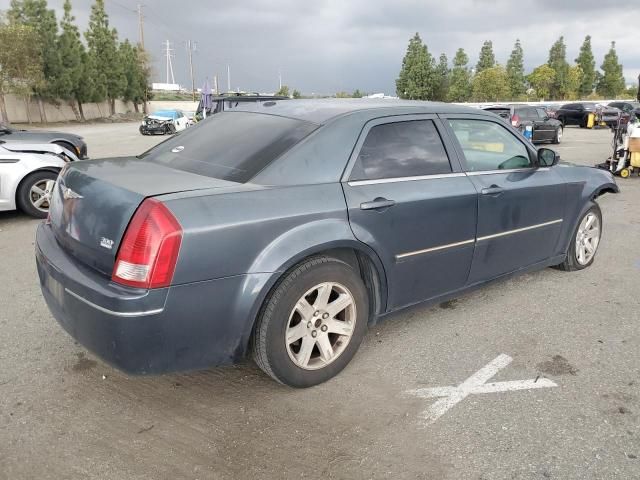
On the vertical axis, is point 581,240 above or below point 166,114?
below

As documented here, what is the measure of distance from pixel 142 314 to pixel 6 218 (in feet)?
21.4

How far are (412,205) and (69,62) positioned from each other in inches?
1778

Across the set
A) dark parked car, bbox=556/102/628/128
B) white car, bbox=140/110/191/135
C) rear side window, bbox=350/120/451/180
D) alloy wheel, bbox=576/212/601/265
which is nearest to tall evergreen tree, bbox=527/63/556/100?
dark parked car, bbox=556/102/628/128

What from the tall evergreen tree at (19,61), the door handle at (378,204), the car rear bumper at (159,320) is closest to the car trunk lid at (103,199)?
the car rear bumper at (159,320)

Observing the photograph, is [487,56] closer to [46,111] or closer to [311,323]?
[46,111]

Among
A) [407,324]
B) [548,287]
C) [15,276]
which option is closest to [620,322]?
[548,287]

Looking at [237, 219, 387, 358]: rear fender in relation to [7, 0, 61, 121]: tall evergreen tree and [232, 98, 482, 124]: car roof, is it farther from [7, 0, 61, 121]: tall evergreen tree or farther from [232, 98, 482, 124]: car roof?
[7, 0, 61, 121]: tall evergreen tree

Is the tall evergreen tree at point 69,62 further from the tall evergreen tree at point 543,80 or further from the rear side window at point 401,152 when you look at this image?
the tall evergreen tree at point 543,80

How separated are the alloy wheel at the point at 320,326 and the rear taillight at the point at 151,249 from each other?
0.73 meters

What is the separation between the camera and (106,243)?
102 inches

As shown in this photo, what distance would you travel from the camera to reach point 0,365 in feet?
10.8

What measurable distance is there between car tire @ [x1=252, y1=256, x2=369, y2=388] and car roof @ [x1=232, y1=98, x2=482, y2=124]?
969 millimetres

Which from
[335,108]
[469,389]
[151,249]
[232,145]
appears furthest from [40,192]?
[469,389]

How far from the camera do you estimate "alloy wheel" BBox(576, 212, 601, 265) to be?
4910 mm
